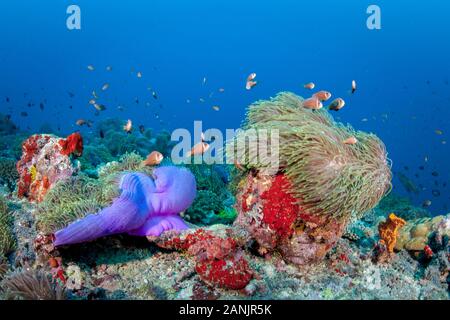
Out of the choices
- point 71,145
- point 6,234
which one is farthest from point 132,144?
point 6,234

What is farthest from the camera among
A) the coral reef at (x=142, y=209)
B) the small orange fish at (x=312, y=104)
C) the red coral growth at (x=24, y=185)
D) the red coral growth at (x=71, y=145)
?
the red coral growth at (x=24, y=185)

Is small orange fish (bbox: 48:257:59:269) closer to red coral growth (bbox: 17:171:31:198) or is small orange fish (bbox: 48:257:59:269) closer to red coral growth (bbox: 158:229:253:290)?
red coral growth (bbox: 158:229:253:290)

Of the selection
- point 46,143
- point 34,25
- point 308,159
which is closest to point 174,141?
point 46,143

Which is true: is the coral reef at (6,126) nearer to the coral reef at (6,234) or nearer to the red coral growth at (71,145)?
the red coral growth at (71,145)

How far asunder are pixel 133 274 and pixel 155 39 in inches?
4870

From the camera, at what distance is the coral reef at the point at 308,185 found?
4.03 metres

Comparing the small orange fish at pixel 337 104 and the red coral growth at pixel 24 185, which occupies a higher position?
the small orange fish at pixel 337 104

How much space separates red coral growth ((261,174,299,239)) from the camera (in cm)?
425

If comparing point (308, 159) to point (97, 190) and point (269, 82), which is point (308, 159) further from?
point (269, 82)

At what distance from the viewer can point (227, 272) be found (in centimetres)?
380

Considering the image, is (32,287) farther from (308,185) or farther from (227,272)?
(308,185)

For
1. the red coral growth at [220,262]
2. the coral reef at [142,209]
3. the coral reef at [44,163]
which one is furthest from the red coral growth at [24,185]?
the red coral growth at [220,262]

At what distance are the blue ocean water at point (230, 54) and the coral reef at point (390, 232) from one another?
77.9m

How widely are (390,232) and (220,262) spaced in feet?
9.18
